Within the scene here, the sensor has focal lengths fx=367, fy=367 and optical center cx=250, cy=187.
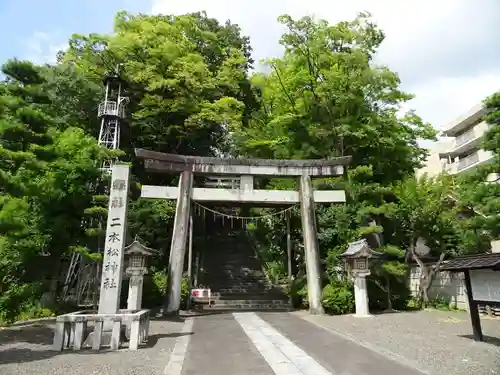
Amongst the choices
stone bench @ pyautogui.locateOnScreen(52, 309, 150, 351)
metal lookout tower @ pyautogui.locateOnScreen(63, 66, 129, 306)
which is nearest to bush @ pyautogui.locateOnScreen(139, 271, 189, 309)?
metal lookout tower @ pyautogui.locateOnScreen(63, 66, 129, 306)

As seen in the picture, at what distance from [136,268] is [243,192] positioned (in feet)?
18.1

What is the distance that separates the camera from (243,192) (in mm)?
16453

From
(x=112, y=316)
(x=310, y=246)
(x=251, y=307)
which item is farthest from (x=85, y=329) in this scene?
(x=251, y=307)

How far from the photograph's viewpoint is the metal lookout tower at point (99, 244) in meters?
16.5

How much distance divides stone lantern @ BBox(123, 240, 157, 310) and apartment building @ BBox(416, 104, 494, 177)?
2369 cm

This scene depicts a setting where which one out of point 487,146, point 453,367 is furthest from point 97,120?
point 453,367

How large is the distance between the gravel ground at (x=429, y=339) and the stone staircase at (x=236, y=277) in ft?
13.8

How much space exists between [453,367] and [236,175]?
11874 mm

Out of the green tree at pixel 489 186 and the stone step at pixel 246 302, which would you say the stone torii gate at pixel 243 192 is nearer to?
the stone step at pixel 246 302

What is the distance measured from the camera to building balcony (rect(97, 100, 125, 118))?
2081cm

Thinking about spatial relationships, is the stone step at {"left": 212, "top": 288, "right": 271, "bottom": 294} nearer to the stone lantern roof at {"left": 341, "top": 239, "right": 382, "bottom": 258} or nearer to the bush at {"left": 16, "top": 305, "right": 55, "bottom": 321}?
the stone lantern roof at {"left": 341, "top": 239, "right": 382, "bottom": 258}

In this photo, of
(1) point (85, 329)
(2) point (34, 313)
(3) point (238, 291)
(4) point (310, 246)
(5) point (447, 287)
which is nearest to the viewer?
(1) point (85, 329)

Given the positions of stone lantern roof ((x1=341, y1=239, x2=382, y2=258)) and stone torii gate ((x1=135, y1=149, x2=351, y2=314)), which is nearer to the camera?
stone lantern roof ((x1=341, y1=239, x2=382, y2=258))

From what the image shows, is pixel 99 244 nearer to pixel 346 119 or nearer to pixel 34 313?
pixel 34 313
